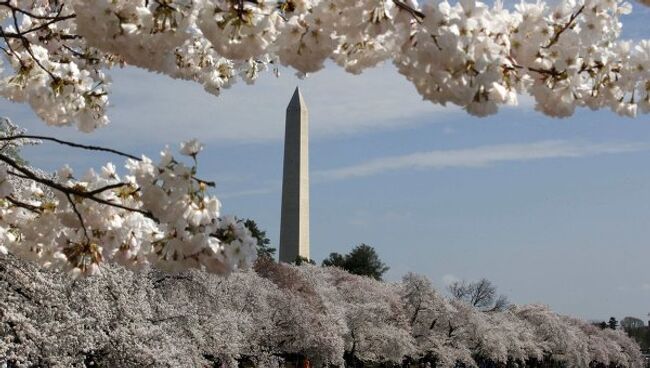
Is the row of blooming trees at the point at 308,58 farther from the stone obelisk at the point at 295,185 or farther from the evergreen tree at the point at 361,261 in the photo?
the evergreen tree at the point at 361,261

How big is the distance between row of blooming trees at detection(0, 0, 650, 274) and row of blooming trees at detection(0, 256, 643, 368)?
7335 mm

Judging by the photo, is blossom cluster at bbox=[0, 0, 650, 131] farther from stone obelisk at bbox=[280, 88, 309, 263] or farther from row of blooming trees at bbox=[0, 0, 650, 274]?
stone obelisk at bbox=[280, 88, 309, 263]

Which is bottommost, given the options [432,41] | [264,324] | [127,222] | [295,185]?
[127,222]

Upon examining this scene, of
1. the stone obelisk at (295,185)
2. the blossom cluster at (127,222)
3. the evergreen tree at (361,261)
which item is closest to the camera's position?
the blossom cluster at (127,222)

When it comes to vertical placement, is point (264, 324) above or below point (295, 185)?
below

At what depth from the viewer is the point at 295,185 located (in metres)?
45.2

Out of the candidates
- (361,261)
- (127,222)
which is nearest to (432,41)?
(127,222)

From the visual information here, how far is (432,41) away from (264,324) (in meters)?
25.4

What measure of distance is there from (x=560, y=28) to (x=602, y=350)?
5660 cm

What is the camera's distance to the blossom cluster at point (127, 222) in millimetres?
4207

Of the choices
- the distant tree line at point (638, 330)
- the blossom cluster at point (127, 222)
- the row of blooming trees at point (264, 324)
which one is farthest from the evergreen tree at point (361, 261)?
the blossom cluster at point (127, 222)

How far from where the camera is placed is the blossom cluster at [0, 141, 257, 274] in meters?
4.21

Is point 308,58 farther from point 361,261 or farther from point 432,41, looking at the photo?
point 361,261

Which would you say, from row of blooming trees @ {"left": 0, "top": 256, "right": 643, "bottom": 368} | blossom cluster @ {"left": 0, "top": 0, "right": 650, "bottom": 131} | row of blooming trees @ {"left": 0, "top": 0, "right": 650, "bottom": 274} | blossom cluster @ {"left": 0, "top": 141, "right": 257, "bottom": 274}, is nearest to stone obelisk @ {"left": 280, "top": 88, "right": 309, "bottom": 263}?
row of blooming trees @ {"left": 0, "top": 256, "right": 643, "bottom": 368}
